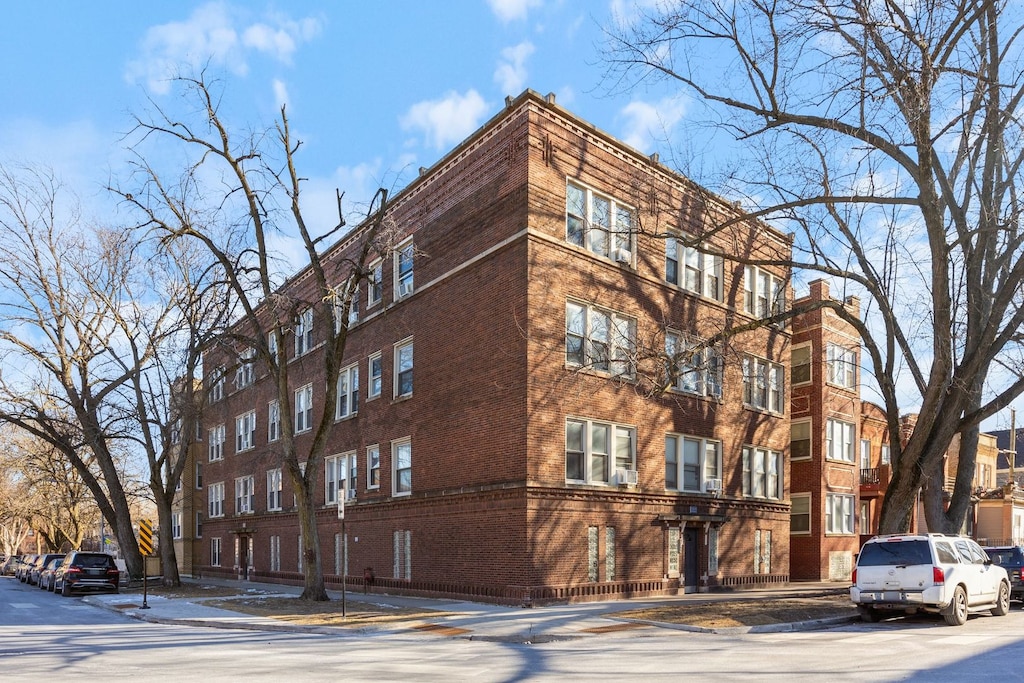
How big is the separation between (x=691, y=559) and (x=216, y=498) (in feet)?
98.3

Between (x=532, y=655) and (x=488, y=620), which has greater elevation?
(x=532, y=655)

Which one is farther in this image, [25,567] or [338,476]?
[25,567]

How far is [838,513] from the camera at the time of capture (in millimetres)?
35750

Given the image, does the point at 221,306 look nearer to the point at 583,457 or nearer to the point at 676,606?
the point at 583,457

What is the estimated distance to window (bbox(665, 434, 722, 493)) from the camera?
86.7ft

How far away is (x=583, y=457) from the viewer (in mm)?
23359

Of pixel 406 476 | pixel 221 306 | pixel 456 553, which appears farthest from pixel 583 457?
pixel 221 306

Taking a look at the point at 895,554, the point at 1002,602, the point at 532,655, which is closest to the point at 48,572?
the point at 532,655

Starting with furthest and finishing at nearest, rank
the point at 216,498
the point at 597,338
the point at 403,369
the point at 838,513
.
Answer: the point at 216,498
the point at 838,513
the point at 403,369
the point at 597,338

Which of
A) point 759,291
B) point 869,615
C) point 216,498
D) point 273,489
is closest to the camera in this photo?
point 869,615

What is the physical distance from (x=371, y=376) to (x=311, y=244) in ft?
27.9

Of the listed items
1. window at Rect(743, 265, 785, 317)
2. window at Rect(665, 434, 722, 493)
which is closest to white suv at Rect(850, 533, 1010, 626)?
window at Rect(665, 434, 722, 493)

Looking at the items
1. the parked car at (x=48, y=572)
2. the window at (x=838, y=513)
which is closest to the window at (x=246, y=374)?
the parked car at (x=48, y=572)

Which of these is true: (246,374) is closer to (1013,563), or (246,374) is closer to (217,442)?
(217,442)
